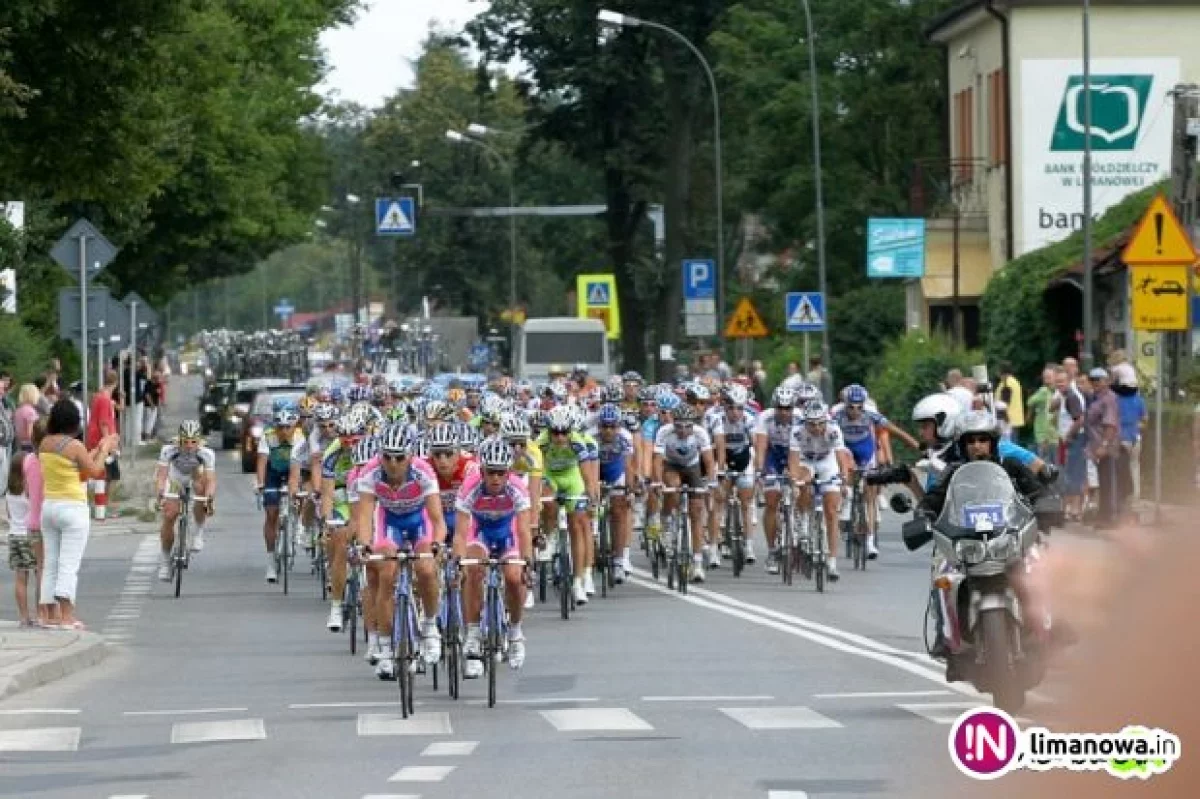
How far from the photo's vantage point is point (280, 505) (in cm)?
2711

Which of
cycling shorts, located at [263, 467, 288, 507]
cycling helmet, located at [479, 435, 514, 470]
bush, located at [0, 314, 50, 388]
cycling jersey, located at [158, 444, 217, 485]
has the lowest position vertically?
cycling shorts, located at [263, 467, 288, 507]

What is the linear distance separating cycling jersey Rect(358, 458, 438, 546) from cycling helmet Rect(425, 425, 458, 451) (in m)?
0.74

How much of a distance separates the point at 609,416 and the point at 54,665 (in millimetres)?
8429

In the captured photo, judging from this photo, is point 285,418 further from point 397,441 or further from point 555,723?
point 555,723

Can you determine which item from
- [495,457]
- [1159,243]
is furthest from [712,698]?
[1159,243]

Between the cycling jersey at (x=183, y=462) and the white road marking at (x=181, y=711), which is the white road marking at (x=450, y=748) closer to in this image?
the white road marking at (x=181, y=711)

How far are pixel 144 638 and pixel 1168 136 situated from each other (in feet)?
117

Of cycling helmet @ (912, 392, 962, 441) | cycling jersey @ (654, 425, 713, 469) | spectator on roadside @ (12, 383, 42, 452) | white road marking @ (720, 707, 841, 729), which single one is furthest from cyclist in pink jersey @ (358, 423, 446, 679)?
spectator on roadside @ (12, 383, 42, 452)

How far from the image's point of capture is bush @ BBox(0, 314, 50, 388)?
146ft

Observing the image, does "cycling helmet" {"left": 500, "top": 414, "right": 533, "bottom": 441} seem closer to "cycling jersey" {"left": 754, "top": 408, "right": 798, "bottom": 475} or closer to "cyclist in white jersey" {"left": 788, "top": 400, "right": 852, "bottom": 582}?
"cyclist in white jersey" {"left": 788, "top": 400, "right": 852, "bottom": 582}

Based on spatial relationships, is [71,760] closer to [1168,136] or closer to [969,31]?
[1168,136]

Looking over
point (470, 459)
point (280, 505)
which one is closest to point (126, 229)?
point (280, 505)

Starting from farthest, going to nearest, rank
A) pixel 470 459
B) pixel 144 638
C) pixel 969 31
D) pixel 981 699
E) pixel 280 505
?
pixel 969 31 → pixel 280 505 → pixel 144 638 → pixel 470 459 → pixel 981 699

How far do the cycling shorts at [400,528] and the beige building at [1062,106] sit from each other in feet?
128
